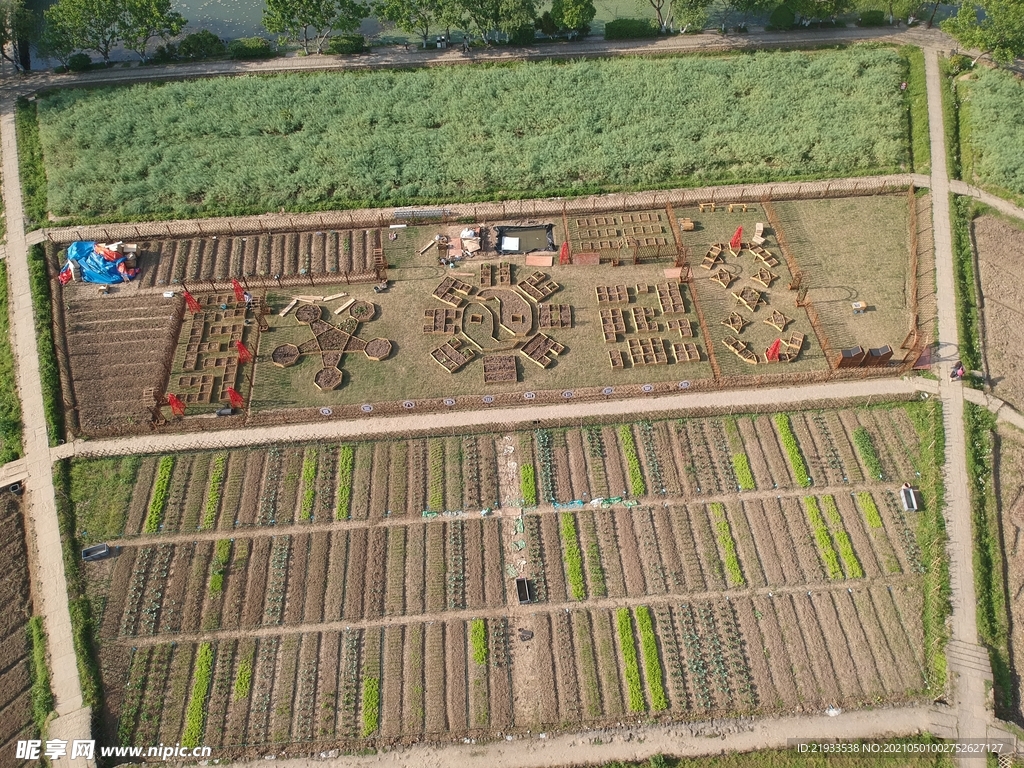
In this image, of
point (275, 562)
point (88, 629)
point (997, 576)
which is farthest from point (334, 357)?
point (997, 576)

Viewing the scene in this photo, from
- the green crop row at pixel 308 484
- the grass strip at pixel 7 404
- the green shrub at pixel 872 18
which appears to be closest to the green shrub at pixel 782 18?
the green shrub at pixel 872 18

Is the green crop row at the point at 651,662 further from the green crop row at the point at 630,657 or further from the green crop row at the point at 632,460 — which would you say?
the green crop row at the point at 632,460

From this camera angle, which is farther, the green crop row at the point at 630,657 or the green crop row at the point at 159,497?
Answer: the green crop row at the point at 159,497

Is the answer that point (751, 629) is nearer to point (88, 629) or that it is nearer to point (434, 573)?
point (434, 573)

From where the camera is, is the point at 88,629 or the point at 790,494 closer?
the point at 88,629

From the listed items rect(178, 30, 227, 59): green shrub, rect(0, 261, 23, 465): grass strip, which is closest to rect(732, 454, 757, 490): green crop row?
rect(0, 261, 23, 465): grass strip

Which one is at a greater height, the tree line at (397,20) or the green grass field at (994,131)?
the tree line at (397,20)

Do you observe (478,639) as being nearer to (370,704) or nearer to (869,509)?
(370,704)

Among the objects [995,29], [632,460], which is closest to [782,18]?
[995,29]
